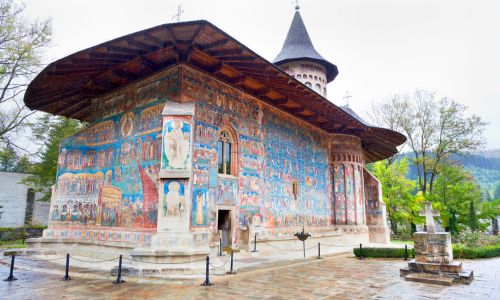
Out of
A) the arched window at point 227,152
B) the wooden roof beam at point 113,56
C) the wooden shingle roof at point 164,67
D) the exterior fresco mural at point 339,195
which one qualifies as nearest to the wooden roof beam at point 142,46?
the wooden shingle roof at point 164,67

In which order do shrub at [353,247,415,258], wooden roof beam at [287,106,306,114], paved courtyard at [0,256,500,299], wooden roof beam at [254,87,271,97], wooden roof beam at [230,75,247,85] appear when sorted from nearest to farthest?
paved courtyard at [0,256,500,299] < shrub at [353,247,415,258] < wooden roof beam at [230,75,247,85] < wooden roof beam at [254,87,271,97] < wooden roof beam at [287,106,306,114]

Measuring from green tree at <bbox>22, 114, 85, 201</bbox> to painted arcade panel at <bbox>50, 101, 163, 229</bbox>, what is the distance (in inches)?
387

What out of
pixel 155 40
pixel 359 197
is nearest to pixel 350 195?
pixel 359 197

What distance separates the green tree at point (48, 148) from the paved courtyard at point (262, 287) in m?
15.6

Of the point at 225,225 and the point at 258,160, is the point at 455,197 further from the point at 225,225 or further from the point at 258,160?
the point at 225,225

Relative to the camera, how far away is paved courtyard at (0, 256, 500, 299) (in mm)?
6012

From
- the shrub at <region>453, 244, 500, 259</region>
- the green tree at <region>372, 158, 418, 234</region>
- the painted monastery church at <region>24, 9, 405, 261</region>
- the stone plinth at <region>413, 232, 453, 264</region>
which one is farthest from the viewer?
the green tree at <region>372, 158, 418, 234</region>

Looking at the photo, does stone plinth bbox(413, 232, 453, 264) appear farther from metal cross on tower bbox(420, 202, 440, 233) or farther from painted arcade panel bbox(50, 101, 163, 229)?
painted arcade panel bbox(50, 101, 163, 229)

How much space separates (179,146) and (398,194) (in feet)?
72.5

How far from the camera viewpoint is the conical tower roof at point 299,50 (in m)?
22.9

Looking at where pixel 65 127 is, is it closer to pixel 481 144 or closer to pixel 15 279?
pixel 15 279

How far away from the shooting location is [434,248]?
7875 millimetres

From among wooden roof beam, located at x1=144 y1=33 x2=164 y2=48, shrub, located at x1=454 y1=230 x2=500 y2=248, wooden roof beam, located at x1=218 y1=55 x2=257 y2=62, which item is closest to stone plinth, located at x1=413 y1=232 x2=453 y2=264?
shrub, located at x1=454 y1=230 x2=500 y2=248

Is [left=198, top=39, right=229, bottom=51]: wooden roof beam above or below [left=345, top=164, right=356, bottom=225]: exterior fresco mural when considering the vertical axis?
above
